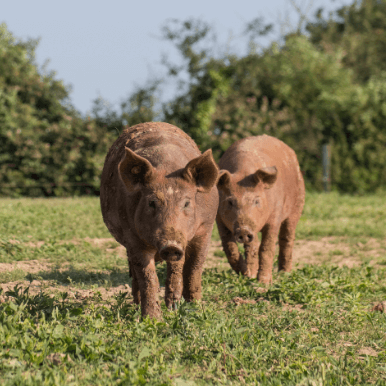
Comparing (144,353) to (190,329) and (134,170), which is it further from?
(134,170)

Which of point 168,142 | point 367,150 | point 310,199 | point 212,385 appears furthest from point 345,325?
point 367,150

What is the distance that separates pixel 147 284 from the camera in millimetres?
4508

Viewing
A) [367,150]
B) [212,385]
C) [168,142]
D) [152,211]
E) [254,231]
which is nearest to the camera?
[212,385]

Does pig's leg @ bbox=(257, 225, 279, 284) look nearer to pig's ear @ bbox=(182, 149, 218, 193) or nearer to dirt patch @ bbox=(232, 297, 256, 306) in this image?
dirt patch @ bbox=(232, 297, 256, 306)

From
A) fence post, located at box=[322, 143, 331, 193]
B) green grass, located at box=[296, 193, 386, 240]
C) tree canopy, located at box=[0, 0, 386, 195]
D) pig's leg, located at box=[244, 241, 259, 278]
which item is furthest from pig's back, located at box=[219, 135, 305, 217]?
fence post, located at box=[322, 143, 331, 193]

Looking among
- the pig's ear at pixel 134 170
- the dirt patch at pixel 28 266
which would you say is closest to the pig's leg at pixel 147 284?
the pig's ear at pixel 134 170

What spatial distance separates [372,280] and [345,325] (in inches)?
84.2

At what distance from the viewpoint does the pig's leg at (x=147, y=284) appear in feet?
14.7

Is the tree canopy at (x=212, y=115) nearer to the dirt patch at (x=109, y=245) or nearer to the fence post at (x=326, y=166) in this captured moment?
the fence post at (x=326, y=166)

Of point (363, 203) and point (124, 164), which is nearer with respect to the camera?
point (124, 164)

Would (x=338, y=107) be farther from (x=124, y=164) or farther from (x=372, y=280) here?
(x=124, y=164)

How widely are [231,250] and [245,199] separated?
31.6 inches

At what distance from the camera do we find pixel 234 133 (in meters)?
17.2

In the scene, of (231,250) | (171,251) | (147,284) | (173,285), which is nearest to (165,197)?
(171,251)
